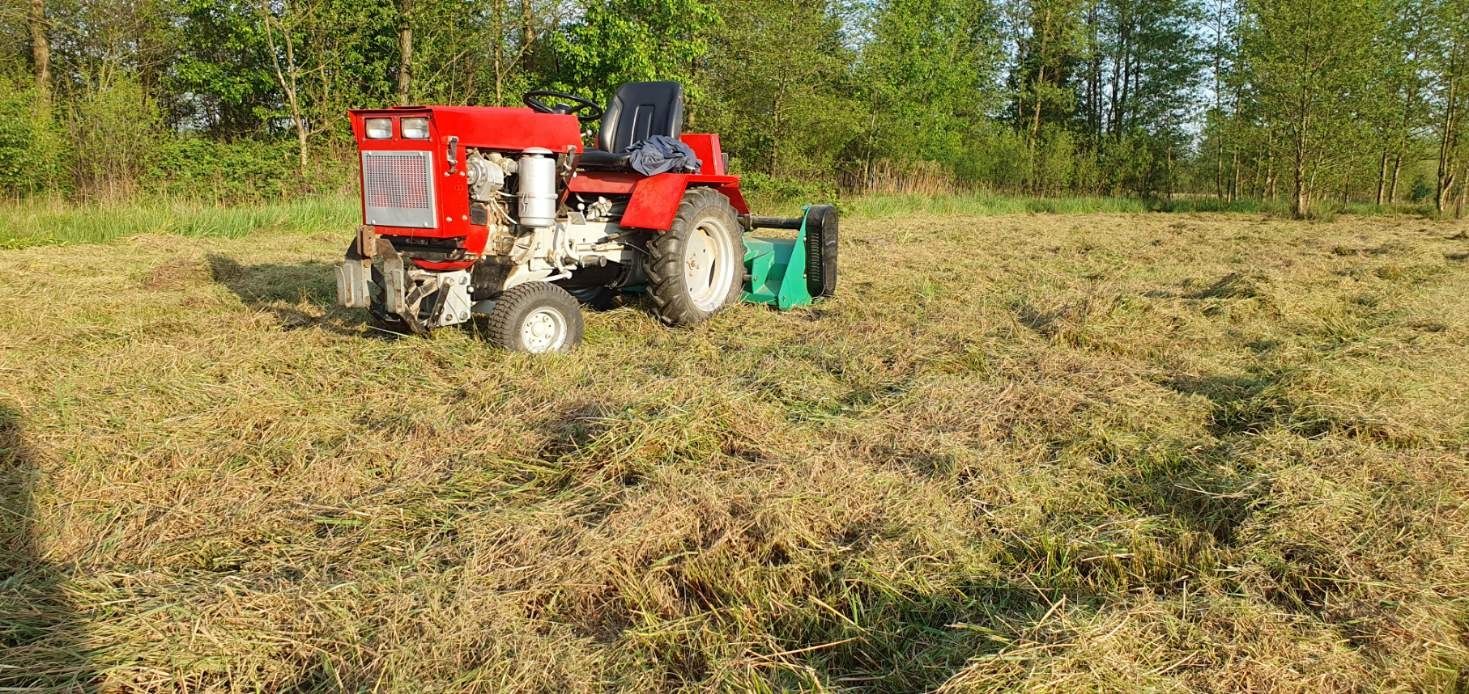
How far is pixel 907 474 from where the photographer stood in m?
2.98

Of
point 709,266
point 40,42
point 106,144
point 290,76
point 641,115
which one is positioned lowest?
point 709,266

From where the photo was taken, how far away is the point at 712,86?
17.9 meters

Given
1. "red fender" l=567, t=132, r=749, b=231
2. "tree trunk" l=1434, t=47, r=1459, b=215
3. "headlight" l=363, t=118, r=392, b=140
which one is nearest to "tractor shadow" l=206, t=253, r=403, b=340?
"headlight" l=363, t=118, r=392, b=140

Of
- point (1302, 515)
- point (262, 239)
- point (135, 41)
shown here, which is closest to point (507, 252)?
point (1302, 515)

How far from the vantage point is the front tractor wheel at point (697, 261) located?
5371 millimetres

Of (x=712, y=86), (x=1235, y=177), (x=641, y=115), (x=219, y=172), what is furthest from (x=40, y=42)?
(x=1235, y=177)

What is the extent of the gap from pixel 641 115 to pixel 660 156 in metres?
0.74

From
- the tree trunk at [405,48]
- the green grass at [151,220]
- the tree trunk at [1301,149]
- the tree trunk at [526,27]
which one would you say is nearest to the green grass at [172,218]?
the green grass at [151,220]

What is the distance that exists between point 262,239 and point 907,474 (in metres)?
8.99

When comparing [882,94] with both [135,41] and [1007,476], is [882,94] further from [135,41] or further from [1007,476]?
[1007,476]

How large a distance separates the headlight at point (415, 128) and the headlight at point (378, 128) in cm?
12

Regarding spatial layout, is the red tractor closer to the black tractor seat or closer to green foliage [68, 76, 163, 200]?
the black tractor seat

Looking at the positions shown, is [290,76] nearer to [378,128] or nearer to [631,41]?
[631,41]

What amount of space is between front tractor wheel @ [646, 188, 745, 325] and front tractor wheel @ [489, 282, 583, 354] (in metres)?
0.73
